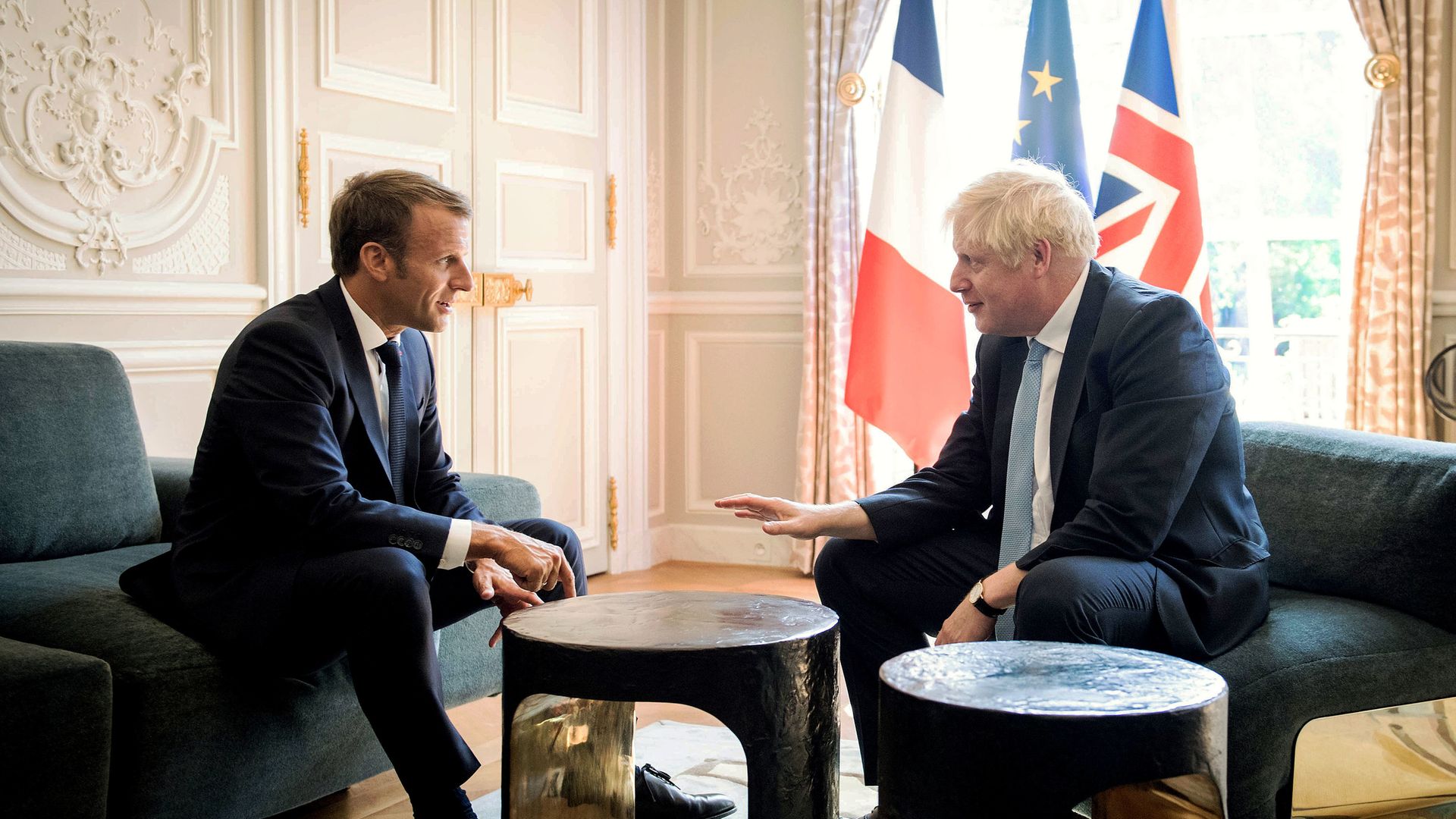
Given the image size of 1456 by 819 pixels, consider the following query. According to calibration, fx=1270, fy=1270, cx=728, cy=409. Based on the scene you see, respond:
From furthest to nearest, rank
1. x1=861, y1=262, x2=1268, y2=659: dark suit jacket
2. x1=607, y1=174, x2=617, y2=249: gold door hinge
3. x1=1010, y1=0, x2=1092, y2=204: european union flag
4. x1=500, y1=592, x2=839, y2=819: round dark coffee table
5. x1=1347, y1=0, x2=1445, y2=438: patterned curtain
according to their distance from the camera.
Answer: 1. x1=607, y1=174, x2=617, y2=249: gold door hinge
2. x1=1010, y1=0, x2=1092, y2=204: european union flag
3. x1=1347, y1=0, x2=1445, y2=438: patterned curtain
4. x1=861, y1=262, x2=1268, y2=659: dark suit jacket
5. x1=500, y1=592, x2=839, y2=819: round dark coffee table

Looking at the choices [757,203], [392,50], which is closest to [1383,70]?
[757,203]

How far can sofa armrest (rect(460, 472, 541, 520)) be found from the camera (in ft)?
8.11

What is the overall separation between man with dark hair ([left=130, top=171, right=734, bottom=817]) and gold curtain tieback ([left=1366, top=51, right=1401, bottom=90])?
274cm

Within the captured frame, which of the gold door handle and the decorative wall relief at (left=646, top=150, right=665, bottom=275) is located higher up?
the decorative wall relief at (left=646, top=150, right=665, bottom=275)

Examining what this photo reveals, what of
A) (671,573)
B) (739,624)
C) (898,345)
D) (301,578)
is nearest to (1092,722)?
(739,624)

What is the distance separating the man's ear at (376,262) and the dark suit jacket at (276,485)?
0.11m

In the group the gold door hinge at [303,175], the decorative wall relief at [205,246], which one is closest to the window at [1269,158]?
the gold door hinge at [303,175]

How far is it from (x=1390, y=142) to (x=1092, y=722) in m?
2.94

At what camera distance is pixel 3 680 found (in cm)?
152

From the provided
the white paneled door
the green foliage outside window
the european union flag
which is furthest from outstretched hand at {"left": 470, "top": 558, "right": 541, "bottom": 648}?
the green foliage outside window

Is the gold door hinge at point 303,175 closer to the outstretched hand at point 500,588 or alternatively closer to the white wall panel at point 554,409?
the white wall panel at point 554,409

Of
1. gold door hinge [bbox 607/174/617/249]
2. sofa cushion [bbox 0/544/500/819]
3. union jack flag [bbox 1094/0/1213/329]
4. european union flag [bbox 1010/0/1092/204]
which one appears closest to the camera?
sofa cushion [bbox 0/544/500/819]

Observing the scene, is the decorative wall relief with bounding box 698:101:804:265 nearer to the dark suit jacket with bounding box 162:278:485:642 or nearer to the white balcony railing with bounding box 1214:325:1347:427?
the white balcony railing with bounding box 1214:325:1347:427

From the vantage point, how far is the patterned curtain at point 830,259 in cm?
418
